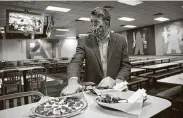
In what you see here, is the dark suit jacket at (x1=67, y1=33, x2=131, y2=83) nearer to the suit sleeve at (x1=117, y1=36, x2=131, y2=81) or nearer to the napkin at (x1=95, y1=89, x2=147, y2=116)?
the suit sleeve at (x1=117, y1=36, x2=131, y2=81)

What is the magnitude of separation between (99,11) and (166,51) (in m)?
10.9

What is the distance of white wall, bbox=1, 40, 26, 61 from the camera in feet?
42.6

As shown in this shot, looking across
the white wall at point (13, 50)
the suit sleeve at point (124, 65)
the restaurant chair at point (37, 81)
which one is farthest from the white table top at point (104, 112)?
the white wall at point (13, 50)

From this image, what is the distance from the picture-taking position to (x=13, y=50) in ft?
44.0

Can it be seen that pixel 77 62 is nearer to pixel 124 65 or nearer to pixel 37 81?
pixel 124 65

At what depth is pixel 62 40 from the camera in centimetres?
1720

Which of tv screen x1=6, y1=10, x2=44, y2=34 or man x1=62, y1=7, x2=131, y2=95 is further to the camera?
tv screen x1=6, y1=10, x2=44, y2=34

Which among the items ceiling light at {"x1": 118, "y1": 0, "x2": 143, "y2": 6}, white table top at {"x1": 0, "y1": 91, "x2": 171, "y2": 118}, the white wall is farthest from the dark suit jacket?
the white wall

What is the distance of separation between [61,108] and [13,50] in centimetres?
1405

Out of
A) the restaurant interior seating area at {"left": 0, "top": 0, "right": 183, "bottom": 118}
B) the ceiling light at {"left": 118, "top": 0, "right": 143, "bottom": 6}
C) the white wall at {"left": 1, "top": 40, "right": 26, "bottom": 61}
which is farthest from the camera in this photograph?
the white wall at {"left": 1, "top": 40, "right": 26, "bottom": 61}

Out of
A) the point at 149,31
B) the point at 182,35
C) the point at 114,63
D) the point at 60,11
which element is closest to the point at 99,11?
the point at 114,63

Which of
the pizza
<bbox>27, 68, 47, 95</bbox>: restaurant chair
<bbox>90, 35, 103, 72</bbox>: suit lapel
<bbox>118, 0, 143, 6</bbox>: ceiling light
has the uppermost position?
<bbox>118, 0, 143, 6</bbox>: ceiling light

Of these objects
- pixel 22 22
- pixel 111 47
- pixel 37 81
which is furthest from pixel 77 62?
pixel 22 22

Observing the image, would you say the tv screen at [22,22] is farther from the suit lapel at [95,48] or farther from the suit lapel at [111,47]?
the suit lapel at [111,47]
